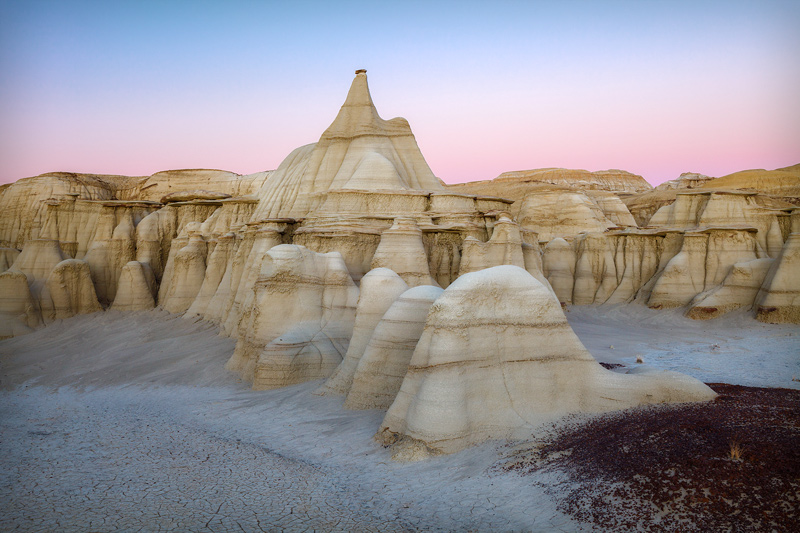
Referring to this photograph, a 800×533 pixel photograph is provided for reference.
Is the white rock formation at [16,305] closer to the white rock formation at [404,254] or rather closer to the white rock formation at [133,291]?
the white rock formation at [133,291]

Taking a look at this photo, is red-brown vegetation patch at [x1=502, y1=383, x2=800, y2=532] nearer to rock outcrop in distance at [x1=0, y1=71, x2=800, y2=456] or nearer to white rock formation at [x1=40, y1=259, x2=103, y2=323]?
rock outcrop in distance at [x1=0, y1=71, x2=800, y2=456]

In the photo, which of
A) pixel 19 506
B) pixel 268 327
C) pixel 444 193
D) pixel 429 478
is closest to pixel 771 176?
pixel 444 193

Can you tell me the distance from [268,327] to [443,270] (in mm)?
6606

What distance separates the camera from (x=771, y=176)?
44.7 meters

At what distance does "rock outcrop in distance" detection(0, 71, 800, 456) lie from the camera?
311 inches

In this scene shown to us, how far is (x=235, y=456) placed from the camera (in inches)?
332

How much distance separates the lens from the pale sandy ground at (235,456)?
20.2 feet

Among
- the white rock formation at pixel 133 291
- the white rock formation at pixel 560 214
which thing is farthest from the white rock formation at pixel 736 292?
the white rock formation at pixel 133 291

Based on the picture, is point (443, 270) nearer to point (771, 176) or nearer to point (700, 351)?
point (700, 351)

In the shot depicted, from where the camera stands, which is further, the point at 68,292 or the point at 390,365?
the point at 68,292

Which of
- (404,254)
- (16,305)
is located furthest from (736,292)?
(16,305)

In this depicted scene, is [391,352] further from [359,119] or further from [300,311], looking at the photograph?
[359,119]

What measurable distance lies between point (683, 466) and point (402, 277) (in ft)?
34.8

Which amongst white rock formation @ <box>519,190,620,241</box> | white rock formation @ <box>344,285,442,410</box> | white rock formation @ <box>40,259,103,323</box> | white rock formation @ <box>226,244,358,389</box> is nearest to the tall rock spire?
white rock formation @ <box>226,244,358,389</box>
